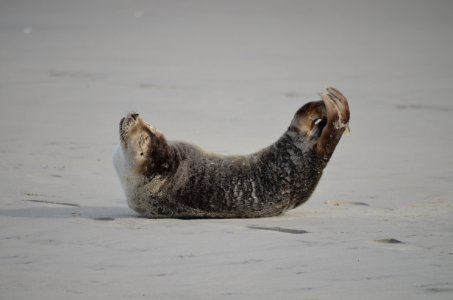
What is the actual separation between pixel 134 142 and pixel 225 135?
3864 mm

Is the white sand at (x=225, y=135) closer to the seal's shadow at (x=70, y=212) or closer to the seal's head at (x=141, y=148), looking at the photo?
the seal's shadow at (x=70, y=212)

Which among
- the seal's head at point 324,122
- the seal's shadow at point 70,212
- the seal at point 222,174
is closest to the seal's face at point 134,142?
the seal at point 222,174

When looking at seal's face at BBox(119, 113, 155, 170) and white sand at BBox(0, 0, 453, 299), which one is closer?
white sand at BBox(0, 0, 453, 299)

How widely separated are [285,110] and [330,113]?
5.20m

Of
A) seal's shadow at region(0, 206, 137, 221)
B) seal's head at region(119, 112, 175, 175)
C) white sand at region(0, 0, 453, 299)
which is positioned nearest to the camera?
white sand at region(0, 0, 453, 299)

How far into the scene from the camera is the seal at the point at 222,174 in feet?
25.6

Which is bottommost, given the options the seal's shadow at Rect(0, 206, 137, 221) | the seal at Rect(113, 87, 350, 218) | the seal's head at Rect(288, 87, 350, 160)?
the seal's shadow at Rect(0, 206, 137, 221)

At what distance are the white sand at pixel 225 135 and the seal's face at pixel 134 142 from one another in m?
0.47

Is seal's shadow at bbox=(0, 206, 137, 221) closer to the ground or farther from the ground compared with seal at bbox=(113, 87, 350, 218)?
closer to the ground

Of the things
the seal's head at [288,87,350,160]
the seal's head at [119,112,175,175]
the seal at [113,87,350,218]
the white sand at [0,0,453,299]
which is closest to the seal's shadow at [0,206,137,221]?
the white sand at [0,0,453,299]

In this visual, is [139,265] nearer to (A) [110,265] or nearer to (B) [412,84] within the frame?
(A) [110,265]

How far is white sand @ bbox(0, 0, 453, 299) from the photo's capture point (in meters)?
6.14

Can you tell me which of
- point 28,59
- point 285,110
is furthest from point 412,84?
point 28,59

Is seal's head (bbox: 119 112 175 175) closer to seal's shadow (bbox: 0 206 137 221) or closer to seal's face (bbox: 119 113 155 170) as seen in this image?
seal's face (bbox: 119 113 155 170)
